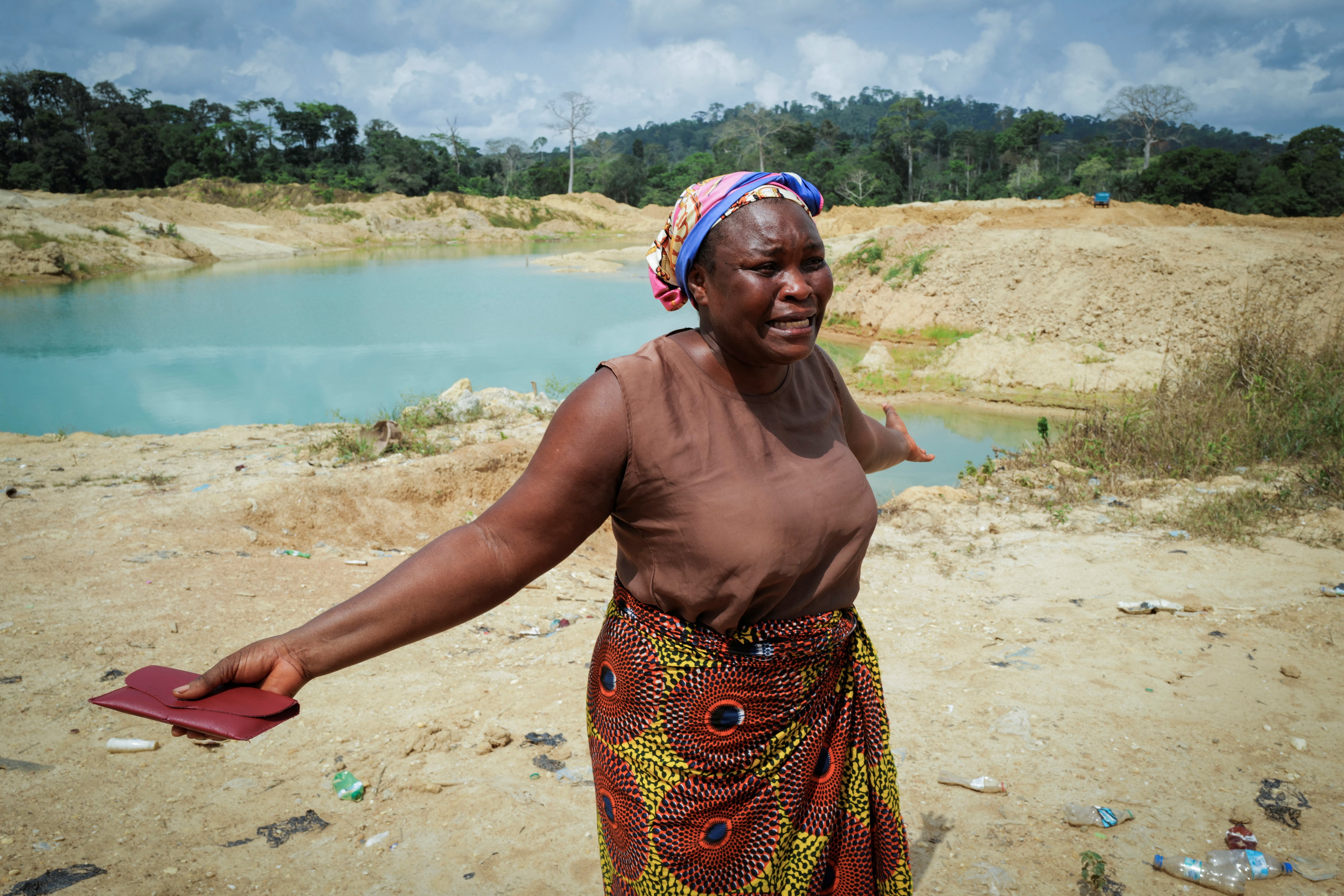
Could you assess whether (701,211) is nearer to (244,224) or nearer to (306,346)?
(306,346)

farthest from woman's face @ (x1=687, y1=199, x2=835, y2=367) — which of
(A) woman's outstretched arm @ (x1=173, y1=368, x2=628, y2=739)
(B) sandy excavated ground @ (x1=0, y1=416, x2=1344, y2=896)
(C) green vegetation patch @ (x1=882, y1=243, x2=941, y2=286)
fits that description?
(C) green vegetation patch @ (x1=882, y1=243, x2=941, y2=286)

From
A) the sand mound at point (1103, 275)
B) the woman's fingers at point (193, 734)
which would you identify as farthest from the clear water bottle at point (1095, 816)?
the sand mound at point (1103, 275)

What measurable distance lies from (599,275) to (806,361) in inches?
895

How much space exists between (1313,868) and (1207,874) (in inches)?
10.9

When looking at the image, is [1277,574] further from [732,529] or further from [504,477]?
[504,477]

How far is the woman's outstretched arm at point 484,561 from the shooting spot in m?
1.16

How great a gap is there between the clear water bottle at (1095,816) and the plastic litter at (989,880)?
31 cm

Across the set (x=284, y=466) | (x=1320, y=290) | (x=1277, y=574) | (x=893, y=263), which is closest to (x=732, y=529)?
(x=1277, y=574)

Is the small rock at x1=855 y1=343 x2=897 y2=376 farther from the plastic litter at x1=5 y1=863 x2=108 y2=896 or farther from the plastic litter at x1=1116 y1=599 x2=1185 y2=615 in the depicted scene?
the plastic litter at x1=5 y1=863 x2=108 y2=896

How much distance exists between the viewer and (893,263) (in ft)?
53.4

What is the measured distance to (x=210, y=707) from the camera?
3.63 feet

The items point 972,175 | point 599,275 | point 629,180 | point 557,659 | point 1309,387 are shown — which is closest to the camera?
point 557,659

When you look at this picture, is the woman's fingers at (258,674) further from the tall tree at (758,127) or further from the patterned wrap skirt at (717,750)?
the tall tree at (758,127)

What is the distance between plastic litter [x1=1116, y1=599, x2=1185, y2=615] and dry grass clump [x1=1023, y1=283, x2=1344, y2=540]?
98 cm
